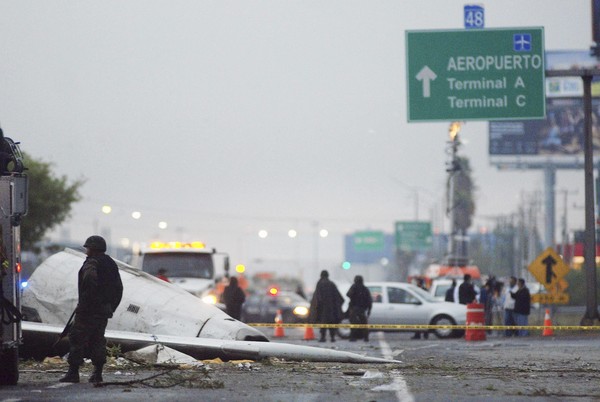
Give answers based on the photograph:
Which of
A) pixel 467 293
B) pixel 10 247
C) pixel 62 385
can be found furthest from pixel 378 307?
pixel 10 247

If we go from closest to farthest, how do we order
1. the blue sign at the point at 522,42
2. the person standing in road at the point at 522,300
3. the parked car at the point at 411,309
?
the blue sign at the point at 522,42, the person standing in road at the point at 522,300, the parked car at the point at 411,309

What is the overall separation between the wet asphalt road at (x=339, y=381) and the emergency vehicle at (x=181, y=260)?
12739mm

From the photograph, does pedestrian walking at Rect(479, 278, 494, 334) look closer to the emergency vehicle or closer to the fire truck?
the emergency vehicle

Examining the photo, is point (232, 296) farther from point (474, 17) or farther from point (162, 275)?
point (474, 17)

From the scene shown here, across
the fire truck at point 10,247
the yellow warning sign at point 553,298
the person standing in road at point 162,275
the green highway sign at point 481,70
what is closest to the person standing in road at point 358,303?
the green highway sign at point 481,70

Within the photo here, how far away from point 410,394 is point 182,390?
2.37 meters

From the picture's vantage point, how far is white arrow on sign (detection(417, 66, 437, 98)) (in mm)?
30531

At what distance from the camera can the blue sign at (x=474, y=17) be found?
3086 cm

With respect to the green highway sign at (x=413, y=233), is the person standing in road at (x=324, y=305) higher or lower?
lower

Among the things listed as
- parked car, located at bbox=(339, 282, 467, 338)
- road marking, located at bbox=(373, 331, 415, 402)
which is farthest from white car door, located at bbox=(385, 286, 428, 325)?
road marking, located at bbox=(373, 331, 415, 402)

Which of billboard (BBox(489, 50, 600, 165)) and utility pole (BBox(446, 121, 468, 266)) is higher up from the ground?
billboard (BBox(489, 50, 600, 165))

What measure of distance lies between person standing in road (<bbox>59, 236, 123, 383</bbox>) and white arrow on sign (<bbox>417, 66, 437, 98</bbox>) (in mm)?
16525

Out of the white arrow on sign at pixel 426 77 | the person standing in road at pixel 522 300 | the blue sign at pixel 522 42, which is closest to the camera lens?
the blue sign at pixel 522 42

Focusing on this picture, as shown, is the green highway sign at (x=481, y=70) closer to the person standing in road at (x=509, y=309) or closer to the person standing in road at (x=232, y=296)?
the person standing in road at (x=509, y=309)
